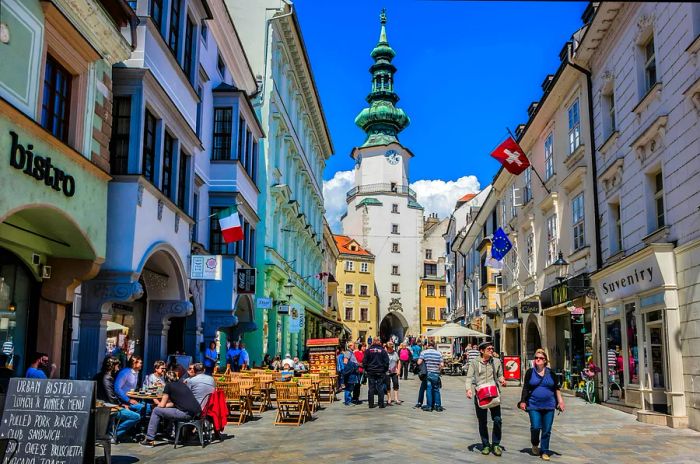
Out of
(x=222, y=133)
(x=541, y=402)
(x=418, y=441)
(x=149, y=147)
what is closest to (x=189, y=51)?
(x=149, y=147)

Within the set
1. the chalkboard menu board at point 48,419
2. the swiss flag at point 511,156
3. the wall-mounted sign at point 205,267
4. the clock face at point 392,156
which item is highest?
the clock face at point 392,156

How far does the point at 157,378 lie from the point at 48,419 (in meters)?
5.74

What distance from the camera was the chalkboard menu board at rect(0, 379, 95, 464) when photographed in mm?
8188

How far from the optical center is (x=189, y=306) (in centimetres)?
1717

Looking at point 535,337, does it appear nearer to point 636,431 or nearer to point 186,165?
point 636,431

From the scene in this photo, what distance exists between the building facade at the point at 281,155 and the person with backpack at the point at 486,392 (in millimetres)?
18147

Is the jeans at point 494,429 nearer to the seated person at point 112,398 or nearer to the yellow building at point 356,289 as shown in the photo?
the seated person at point 112,398

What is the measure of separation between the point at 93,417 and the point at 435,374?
10.6 metres

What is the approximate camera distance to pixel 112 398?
11.9 m

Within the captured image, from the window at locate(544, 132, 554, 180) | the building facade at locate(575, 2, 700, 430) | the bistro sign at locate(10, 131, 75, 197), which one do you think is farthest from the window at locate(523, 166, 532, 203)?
the bistro sign at locate(10, 131, 75, 197)

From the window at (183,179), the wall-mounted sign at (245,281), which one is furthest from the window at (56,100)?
the wall-mounted sign at (245,281)

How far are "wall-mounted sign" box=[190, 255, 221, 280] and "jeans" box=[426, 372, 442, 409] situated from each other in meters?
5.85

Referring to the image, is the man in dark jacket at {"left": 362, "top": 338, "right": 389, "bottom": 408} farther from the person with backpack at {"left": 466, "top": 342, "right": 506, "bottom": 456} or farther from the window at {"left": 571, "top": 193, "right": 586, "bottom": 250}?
the window at {"left": 571, "top": 193, "right": 586, "bottom": 250}

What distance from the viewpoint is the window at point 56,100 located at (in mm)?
10938
